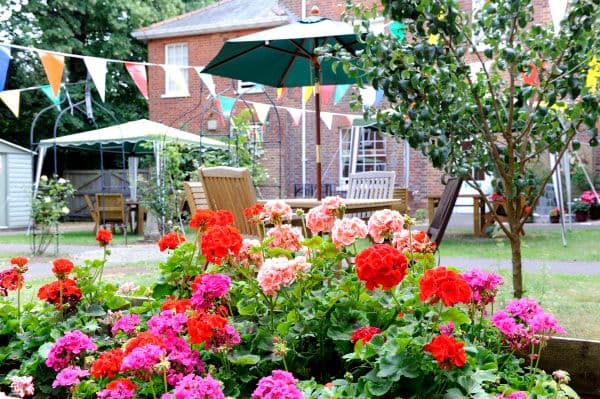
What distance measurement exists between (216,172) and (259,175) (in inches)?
303

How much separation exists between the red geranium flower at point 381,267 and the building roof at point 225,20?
15.6m

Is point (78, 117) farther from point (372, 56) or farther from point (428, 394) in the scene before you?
point (428, 394)

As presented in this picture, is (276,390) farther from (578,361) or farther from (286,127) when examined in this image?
(286,127)

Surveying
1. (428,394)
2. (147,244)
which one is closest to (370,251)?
(428,394)

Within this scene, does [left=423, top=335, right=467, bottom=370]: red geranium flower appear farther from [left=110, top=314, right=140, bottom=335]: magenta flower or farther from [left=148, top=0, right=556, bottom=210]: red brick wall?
[left=148, top=0, right=556, bottom=210]: red brick wall

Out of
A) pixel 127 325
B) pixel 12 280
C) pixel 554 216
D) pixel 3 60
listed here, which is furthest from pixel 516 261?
pixel 554 216

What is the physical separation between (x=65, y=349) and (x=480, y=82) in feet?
6.94

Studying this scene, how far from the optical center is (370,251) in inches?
63.3

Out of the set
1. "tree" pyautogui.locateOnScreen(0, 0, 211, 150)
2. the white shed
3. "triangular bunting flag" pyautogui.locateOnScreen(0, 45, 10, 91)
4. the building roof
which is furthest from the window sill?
"triangular bunting flag" pyautogui.locateOnScreen(0, 45, 10, 91)

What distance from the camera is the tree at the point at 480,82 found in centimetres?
267

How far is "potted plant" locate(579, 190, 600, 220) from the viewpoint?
13.2m

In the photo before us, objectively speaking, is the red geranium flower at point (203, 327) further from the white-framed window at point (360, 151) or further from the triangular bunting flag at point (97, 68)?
the white-framed window at point (360, 151)

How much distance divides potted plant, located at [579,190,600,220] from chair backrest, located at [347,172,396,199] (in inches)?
308

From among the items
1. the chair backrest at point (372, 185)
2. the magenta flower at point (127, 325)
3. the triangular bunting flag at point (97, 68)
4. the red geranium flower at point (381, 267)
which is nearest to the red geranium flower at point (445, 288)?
the red geranium flower at point (381, 267)
